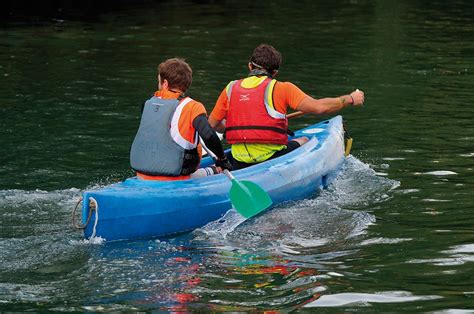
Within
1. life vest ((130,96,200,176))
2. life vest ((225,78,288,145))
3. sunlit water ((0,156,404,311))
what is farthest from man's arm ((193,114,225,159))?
life vest ((225,78,288,145))

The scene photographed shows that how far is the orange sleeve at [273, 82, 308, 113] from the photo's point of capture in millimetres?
8672

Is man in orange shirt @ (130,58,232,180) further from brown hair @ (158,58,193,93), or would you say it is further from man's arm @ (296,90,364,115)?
man's arm @ (296,90,364,115)

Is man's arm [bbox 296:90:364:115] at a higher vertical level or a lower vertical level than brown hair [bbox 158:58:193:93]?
lower

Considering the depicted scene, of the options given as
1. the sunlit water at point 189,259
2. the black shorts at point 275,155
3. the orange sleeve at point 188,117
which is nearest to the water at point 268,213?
the sunlit water at point 189,259

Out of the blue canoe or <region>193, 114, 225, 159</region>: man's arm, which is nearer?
the blue canoe

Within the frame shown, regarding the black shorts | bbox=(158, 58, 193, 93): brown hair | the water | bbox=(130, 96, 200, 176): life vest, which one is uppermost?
bbox=(158, 58, 193, 93): brown hair

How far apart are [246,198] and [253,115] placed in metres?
0.93

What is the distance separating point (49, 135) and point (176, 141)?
444 cm

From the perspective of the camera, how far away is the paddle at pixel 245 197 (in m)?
8.05

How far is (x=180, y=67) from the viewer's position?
7836mm

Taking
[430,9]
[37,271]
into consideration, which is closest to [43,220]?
[37,271]

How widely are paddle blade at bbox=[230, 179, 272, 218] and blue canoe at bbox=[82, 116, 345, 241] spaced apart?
0.28ft

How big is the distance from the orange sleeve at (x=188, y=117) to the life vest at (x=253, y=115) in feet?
3.07

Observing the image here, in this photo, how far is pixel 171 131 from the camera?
786 cm
